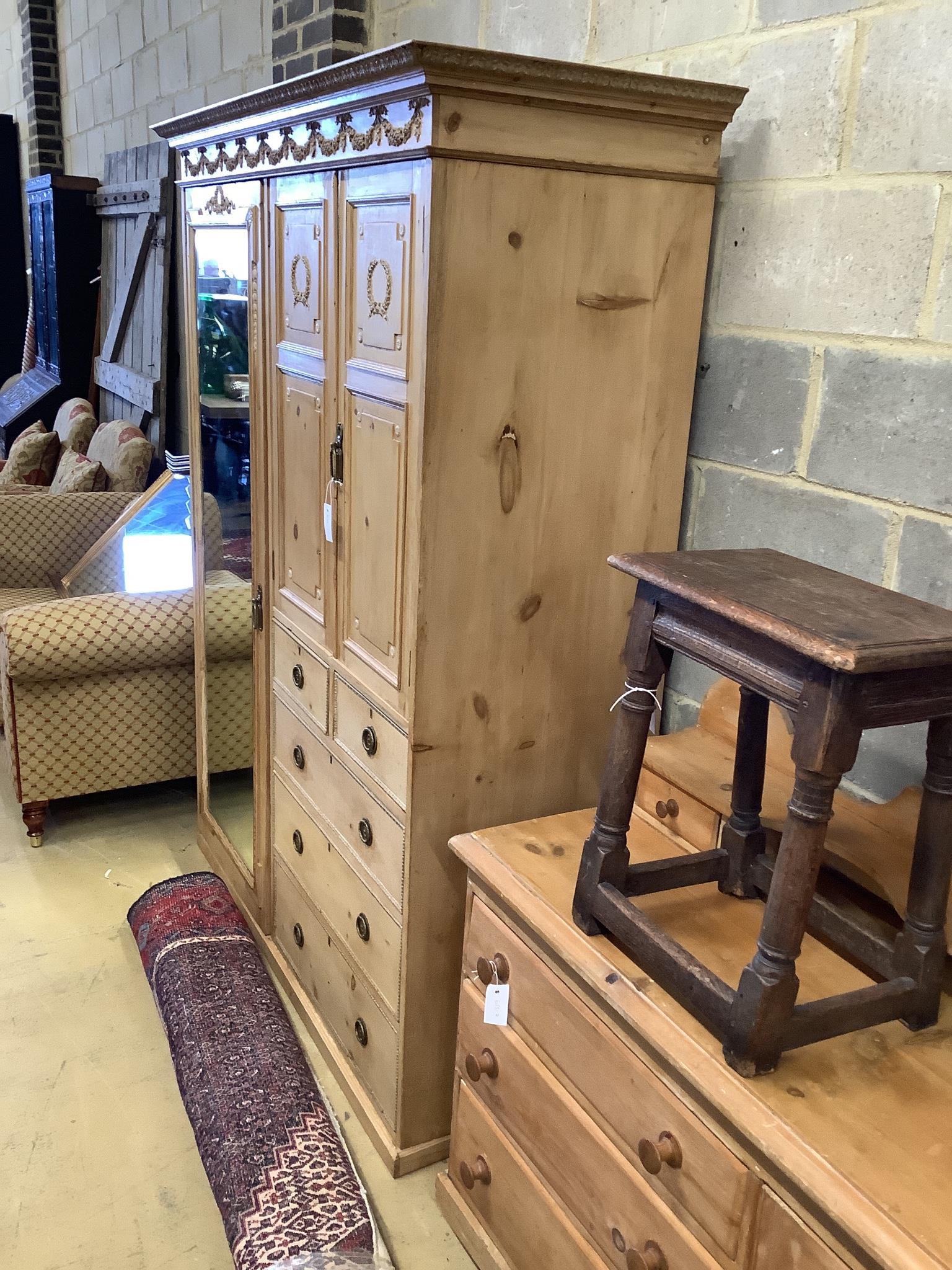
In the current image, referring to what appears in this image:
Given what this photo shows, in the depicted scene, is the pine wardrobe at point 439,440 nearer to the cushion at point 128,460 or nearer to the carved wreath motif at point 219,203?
the carved wreath motif at point 219,203

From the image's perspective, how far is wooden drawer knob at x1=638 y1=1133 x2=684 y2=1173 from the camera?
50.6 inches

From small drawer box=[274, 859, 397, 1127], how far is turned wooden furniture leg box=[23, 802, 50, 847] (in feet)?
3.18

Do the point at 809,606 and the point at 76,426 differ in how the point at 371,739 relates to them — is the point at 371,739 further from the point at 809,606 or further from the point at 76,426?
the point at 76,426

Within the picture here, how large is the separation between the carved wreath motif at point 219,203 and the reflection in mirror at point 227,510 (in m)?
0.04

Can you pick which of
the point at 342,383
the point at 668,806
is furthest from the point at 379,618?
the point at 668,806

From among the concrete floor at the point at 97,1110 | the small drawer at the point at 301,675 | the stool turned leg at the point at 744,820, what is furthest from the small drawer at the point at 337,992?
the stool turned leg at the point at 744,820

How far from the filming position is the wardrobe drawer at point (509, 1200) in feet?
5.07

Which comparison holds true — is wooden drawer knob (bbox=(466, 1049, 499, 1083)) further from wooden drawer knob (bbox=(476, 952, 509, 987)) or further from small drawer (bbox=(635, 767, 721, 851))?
small drawer (bbox=(635, 767, 721, 851))

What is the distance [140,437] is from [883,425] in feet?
11.8

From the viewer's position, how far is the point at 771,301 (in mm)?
1740

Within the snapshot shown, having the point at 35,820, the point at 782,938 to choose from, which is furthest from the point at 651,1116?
the point at 35,820

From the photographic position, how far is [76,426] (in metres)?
5.16

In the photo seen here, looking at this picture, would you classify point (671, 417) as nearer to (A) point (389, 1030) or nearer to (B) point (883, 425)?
(B) point (883, 425)

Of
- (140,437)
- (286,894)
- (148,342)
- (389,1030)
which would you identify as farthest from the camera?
(148,342)
